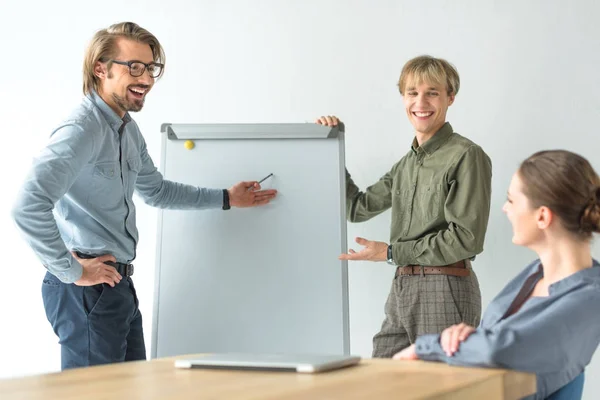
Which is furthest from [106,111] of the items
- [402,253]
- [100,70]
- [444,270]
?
[444,270]

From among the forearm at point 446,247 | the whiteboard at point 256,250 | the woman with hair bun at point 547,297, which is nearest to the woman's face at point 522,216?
the woman with hair bun at point 547,297

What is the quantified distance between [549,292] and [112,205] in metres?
1.37

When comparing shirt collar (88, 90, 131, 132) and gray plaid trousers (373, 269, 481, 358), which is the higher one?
shirt collar (88, 90, 131, 132)

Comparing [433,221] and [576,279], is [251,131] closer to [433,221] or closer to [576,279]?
[433,221]

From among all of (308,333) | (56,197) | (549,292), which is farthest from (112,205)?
(549,292)

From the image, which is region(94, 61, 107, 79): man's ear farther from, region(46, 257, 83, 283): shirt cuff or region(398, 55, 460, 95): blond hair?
region(398, 55, 460, 95): blond hair

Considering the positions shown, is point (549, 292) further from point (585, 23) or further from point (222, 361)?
point (585, 23)

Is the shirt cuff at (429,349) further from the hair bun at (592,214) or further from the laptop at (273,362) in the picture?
the hair bun at (592,214)

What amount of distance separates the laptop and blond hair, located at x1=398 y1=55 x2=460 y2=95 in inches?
59.5

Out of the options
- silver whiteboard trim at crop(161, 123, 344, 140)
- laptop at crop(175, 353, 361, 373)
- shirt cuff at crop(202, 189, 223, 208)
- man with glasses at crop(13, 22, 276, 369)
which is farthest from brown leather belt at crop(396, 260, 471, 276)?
laptop at crop(175, 353, 361, 373)

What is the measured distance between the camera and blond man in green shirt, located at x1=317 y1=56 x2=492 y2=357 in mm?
2350

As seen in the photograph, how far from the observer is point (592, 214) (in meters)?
1.46

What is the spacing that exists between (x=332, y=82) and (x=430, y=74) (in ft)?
1.98

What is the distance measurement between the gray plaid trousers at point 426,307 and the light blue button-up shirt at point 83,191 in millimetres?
921
